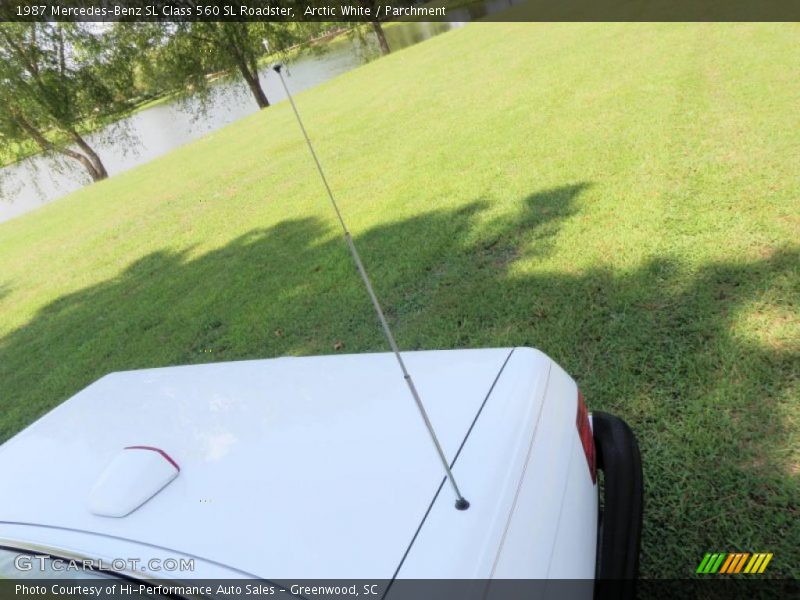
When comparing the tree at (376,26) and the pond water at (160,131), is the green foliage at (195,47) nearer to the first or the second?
the pond water at (160,131)

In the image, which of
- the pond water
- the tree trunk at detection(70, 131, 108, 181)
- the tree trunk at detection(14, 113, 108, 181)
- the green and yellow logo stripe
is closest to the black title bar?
the pond water

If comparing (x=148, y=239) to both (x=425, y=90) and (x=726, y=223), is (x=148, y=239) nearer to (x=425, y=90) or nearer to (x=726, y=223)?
(x=425, y=90)

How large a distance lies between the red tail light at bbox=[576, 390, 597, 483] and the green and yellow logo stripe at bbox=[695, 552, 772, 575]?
631 mm

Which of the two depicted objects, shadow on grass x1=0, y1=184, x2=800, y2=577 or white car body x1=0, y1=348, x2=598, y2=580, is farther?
shadow on grass x1=0, y1=184, x2=800, y2=577

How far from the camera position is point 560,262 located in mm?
3789

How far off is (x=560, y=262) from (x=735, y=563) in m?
2.29

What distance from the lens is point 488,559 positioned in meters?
1.06

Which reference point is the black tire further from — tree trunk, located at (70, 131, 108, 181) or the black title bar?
tree trunk, located at (70, 131, 108, 181)

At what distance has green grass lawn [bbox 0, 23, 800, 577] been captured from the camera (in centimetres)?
228

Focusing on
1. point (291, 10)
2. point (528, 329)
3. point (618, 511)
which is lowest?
point (528, 329)

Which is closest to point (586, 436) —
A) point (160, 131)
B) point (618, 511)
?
point (618, 511)

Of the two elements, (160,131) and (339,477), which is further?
(160,131)

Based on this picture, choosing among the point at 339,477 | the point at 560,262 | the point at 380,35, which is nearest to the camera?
the point at 339,477

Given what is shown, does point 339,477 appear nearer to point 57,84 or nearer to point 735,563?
point 735,563
